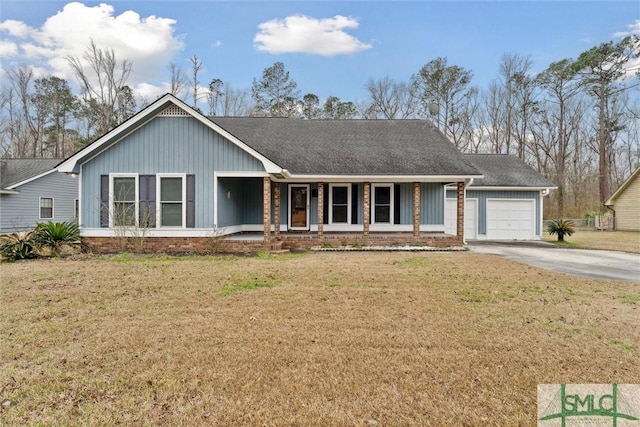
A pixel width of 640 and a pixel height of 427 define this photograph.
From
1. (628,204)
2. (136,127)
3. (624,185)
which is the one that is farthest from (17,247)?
(628,204)

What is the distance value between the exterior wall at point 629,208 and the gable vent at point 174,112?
98.0ft

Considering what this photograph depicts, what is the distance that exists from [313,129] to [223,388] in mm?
14994

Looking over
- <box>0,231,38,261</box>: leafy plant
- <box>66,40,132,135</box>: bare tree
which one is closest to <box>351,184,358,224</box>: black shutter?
<box>0,231,38,261</box>: leafy plant

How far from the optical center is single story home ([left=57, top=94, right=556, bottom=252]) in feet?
39.4

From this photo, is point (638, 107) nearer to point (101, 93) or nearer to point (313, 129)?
point (313, 129)

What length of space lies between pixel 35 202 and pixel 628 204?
38945 millimetres

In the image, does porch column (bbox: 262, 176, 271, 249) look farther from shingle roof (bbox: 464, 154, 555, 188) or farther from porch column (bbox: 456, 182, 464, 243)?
shingle roof (bbox: 464, 154, 555, 188)

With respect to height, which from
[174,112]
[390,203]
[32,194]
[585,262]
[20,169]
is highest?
[174,112]

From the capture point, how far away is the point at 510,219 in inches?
715

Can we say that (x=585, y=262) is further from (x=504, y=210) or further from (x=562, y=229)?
(x=504, y=210)

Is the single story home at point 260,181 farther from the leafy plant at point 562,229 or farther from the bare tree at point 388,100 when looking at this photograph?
the bare tree at point 388,100

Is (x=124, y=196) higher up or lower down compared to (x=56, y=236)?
higher up

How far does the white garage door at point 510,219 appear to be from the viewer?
1808 centimetres

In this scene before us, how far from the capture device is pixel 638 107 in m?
32.3
